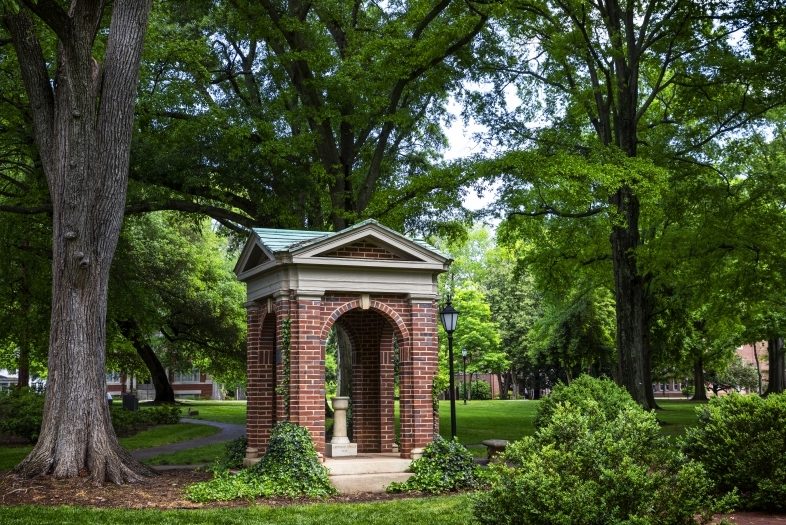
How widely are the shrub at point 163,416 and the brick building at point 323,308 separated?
669 inches

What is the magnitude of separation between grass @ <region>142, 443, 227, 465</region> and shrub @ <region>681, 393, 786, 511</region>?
11.4 meters

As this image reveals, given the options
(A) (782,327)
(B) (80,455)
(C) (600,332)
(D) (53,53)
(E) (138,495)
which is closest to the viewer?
(E) (138,495)

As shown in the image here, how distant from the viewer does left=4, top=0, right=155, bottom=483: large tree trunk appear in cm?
1391

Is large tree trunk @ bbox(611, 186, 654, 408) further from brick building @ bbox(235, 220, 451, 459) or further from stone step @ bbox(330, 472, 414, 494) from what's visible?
stone step @ bbox(330, 472, 414, 494)

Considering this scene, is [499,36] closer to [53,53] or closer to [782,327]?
[53,53]

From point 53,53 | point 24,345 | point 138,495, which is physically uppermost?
point 53,53

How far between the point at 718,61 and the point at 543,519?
18.3 metres

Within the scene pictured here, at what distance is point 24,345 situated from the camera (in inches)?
1007

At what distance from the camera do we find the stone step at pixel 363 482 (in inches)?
549

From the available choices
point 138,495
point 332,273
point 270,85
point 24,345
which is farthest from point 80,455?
point 270,85

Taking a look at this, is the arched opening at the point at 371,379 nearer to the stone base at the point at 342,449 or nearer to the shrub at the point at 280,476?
the stone base at the point at 342,449

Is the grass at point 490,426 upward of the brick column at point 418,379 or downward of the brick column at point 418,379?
downward

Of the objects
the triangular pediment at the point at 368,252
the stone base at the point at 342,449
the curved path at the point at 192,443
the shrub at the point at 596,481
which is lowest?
the curved path at the point at 192,443

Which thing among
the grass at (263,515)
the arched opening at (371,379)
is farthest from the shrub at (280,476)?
the arched opening at (371,379)
